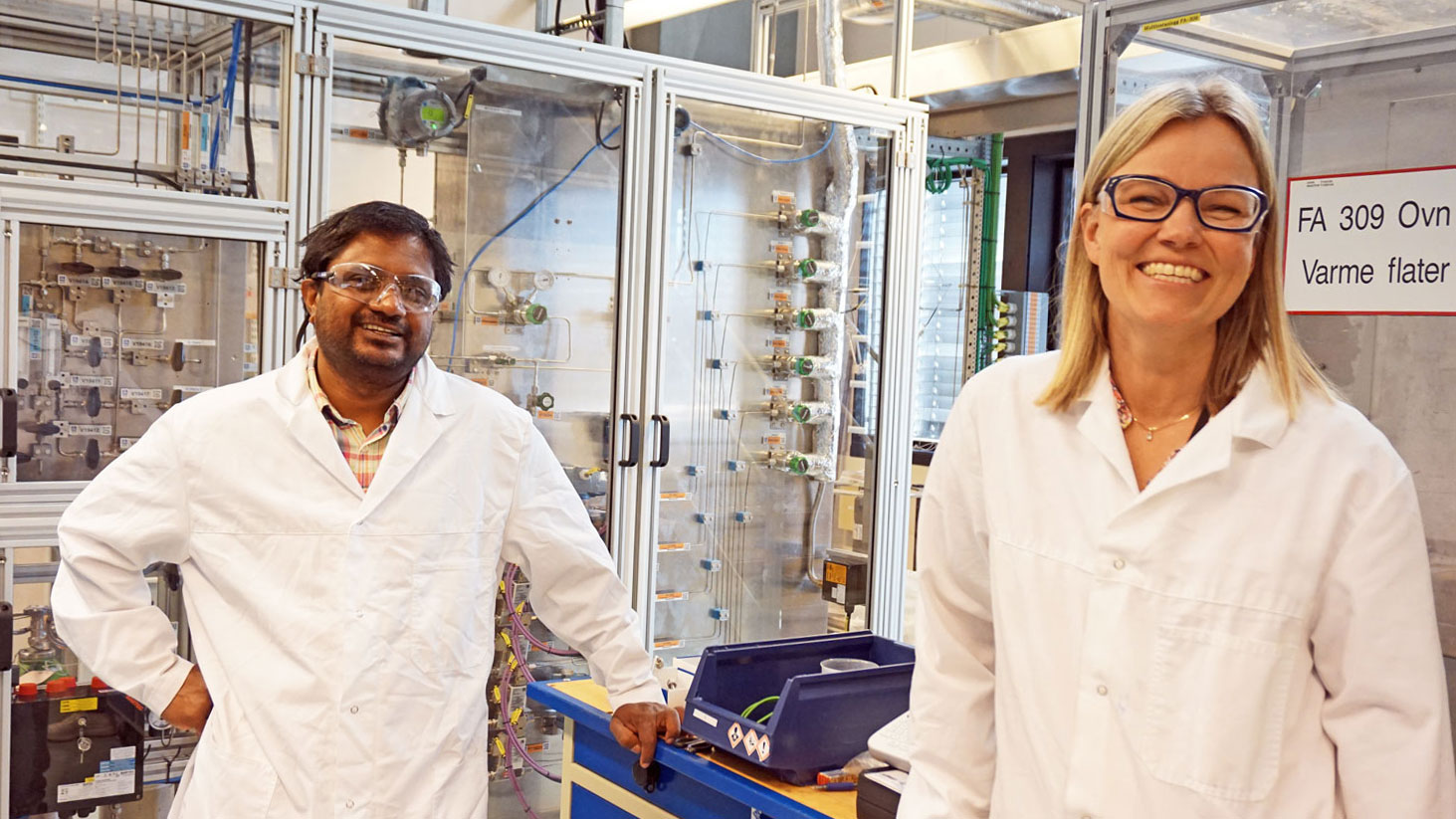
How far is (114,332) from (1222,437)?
261cm

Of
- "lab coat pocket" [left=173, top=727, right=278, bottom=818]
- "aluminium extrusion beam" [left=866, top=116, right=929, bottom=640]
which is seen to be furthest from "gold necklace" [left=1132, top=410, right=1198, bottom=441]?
"aluminium extrusion beam" [left=866, top=116, right=929, bottom=640]

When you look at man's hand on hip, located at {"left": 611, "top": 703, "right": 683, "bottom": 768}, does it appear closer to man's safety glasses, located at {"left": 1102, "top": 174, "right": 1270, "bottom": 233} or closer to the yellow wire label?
man's safety glasses, located at {"left": 1102, "top": 174, "right": 1270, "bottom": 233}

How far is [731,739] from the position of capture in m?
1.97

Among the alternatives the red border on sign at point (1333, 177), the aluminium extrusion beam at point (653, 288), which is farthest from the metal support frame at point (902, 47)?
the red border on sign at point (1333, 177)

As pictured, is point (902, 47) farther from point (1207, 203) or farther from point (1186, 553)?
point (1186, 553)

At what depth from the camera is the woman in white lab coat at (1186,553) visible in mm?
1140

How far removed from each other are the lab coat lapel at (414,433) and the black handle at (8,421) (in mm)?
1368

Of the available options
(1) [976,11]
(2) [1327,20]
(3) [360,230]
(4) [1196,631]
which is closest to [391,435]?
(3) [360,230]

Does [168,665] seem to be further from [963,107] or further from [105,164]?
[963,107]

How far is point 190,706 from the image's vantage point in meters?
1.90

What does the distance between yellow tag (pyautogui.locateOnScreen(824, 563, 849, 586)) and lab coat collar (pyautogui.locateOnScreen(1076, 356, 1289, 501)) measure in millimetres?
2982

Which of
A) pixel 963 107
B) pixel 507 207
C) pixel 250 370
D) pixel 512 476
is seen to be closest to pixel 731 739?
pixel 512 476

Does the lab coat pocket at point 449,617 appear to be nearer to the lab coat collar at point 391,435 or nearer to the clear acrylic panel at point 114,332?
the lab coat collar at point 391,435

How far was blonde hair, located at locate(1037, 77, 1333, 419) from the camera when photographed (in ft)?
4.05
